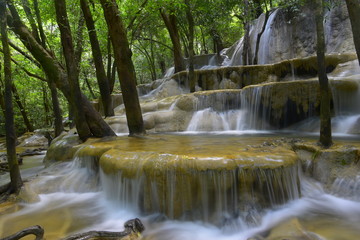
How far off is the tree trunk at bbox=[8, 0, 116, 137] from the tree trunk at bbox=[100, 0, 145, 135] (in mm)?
818

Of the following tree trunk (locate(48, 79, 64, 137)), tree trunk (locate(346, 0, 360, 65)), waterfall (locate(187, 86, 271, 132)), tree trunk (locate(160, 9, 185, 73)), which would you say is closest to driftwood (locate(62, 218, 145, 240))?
tree trunk (locate(346, 0, 360, 65))

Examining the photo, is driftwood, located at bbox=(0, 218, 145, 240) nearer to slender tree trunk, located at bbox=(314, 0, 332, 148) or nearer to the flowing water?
the flowing water

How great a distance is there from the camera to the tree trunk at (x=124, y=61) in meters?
6.76

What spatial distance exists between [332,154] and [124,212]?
12.3 ft

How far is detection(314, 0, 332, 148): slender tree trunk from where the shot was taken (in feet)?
14.5

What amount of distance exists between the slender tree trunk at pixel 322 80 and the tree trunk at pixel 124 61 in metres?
4.62

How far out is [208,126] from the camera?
31.4 feet

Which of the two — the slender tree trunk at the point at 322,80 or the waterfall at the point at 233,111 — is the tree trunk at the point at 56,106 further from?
the slender tree trunk at the point at 322,80

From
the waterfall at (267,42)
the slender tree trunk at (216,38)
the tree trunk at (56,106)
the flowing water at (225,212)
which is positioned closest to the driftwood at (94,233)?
the flowing water at (225,212)

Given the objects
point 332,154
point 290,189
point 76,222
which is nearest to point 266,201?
point 290,189

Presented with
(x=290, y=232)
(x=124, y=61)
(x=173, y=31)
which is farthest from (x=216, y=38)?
(x=290, y=232)

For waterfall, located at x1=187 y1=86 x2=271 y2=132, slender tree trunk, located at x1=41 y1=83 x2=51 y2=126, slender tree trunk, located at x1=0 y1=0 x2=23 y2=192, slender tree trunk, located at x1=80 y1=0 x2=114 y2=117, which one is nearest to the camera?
slender tree trunk, located at x1=0 y1=0 x2=23 y2=192

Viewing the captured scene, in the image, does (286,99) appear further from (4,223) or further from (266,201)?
(4,223)

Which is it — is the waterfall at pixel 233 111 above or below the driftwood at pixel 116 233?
above
